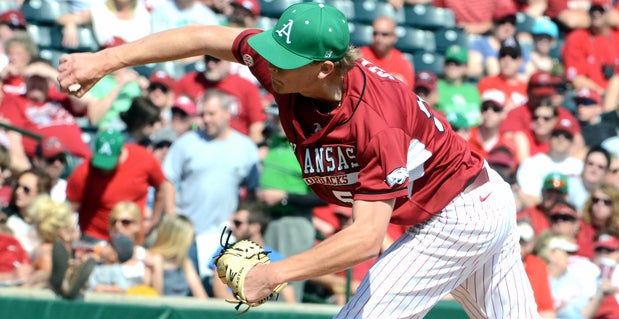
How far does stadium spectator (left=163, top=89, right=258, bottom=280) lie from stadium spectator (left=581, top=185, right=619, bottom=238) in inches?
101

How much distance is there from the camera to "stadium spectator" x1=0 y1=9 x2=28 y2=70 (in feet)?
27.1

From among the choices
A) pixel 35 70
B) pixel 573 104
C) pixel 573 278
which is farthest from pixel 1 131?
pixel 573 104

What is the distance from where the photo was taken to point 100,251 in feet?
20.8

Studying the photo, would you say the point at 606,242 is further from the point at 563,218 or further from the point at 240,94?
the point at 240,94

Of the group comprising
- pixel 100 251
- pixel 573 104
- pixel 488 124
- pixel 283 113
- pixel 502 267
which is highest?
pixel 283 113

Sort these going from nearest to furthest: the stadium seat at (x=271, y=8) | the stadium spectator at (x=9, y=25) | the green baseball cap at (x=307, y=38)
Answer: the green baseball cap at (x=307, y=38) < the stadium spectator at (x=9, y=25) < the stadium seat at (x=271, y=8)

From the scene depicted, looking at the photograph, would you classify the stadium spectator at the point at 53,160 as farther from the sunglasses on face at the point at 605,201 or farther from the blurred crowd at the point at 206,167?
the sunglasses on face at the point at 605,201

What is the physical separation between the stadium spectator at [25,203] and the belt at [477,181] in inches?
126

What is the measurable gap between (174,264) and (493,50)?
4.93m

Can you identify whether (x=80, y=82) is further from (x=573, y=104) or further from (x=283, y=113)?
(x=573, y=104)

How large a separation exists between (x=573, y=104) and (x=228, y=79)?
12.1 ft

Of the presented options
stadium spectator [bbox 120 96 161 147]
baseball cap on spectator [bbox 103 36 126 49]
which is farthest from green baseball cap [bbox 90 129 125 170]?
baseball cap on spectator [bbox 103 36 126 49]

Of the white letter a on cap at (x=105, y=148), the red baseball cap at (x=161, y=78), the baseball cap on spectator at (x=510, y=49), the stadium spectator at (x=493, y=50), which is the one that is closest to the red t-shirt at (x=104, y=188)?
the white letter a on cap at (x=105, y=148)

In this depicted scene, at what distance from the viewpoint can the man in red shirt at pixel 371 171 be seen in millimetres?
3699
